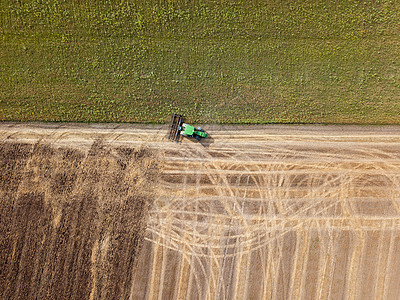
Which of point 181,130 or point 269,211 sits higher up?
point 181,130

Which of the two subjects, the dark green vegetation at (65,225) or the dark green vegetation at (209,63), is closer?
the dark green vegetation at (65,225)

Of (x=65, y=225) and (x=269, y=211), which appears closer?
(x=65, y=225)

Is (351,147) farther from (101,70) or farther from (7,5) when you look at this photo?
(7,5)

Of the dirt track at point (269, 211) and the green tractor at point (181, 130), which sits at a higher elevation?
the green tractor at point (181, 130)

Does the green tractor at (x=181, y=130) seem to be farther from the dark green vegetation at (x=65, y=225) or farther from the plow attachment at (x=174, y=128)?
the dark green vegetation at (x=65, y=225)

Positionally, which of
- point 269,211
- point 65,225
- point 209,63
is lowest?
point 65,225

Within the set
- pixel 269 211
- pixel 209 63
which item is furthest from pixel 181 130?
pixel 269 211

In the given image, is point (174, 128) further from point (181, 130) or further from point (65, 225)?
point (65, 225)

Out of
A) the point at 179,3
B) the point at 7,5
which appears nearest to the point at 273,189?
the point at 179,3

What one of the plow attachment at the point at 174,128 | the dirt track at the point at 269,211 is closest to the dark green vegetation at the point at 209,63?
the plow attachment at the point at 174,128
